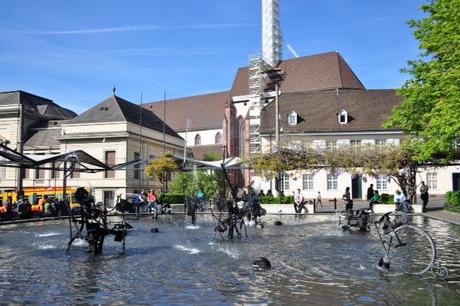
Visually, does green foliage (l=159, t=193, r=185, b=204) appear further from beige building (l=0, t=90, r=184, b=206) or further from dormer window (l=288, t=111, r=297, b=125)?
dormer window (l=288, t=111, r=297, b=125)

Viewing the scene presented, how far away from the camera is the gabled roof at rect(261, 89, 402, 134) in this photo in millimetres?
56062

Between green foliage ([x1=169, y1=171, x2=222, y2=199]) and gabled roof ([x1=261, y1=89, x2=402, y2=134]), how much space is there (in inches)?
425

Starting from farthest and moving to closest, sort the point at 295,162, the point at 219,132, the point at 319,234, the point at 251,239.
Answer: the point at 219,132, the point at 295,162, the point at 319,234, the point at 251,239

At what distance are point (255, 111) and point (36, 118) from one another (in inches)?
1264

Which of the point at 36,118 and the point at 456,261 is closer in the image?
the point at 456,261

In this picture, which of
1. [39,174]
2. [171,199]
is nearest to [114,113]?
[39,174]

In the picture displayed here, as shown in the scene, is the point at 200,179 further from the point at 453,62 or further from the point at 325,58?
the point at 325,58

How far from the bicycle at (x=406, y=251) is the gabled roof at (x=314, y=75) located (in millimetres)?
57795

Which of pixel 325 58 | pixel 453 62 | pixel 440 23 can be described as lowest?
pixel 453 62

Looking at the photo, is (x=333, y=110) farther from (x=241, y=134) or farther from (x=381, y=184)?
(x=241, y=134)

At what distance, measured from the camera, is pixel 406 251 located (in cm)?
1258

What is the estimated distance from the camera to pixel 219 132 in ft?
293

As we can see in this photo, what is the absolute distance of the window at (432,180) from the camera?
53859 millimetres

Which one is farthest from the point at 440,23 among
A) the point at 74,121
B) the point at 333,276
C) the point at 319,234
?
the point at 74,121
